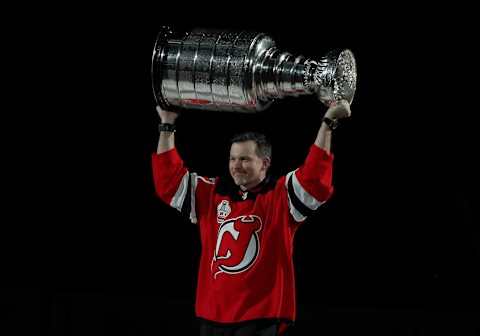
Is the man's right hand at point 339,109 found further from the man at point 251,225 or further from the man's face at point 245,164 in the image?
the man's face at point 245,164

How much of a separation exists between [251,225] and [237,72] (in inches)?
20.0

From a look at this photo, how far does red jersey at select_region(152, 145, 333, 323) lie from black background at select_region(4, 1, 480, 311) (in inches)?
39.8

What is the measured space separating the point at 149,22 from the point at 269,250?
169 centimetres

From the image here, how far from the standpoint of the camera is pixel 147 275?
12.9 feet

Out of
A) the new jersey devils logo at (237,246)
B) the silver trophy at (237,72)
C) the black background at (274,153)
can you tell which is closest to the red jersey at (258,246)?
the new jersey devils logo at (237,246)

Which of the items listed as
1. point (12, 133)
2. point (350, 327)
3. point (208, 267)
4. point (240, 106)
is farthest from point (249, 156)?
point (12, 133)

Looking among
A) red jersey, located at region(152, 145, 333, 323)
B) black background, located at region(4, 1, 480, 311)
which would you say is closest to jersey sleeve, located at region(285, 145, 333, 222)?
red jersey, located at region(152, 145, 333, 323)

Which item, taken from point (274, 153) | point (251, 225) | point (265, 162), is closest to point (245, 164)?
point (265, 162)

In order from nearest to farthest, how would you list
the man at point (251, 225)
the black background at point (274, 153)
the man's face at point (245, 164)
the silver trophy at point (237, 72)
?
the silver trophy at point (237, 72), the man at point (251, 225), the man's face at point (245, 164), the black background at point (274, 153)

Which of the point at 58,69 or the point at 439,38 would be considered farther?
the point at 58,69

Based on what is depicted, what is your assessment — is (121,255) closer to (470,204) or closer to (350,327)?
(350,327)

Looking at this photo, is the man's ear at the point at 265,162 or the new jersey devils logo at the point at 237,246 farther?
the man's ear at the point at 265,162

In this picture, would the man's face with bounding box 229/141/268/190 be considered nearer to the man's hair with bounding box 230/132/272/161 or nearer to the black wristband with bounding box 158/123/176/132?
the man's hair with bounding box 230/132/272/161

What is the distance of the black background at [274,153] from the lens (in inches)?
143
